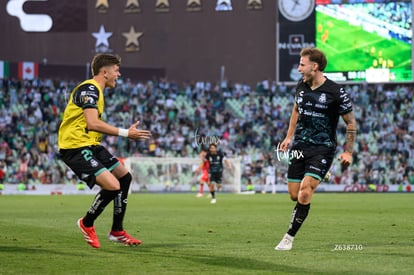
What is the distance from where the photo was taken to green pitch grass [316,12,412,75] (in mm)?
44500

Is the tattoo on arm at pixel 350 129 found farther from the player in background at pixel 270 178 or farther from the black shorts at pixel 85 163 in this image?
the player in background at pixel 270 178

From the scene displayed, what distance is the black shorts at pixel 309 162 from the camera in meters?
11.5

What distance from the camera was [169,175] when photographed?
43.7m

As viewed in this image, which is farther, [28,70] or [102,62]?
[28,70]

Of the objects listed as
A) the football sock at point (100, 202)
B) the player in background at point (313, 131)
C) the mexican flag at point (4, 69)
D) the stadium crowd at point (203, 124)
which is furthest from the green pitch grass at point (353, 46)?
the football sock at point (100, 202)

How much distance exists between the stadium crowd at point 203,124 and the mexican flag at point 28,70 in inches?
38.3

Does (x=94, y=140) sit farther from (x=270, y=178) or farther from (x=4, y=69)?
(x=4, y=69)

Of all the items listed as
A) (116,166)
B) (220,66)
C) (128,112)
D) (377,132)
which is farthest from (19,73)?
(116,166)

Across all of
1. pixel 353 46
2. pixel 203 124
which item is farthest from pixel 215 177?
pixel 203 124

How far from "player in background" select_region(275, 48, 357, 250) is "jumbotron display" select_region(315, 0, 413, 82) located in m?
33.3

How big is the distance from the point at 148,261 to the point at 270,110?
131 ft

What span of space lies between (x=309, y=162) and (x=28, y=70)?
133 ft

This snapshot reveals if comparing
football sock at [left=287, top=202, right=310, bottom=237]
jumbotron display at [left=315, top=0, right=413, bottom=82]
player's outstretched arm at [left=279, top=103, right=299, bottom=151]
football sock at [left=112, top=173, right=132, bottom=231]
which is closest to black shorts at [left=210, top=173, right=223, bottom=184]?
jumbotron display at [left=315, top=0, right=413, bottom=82]

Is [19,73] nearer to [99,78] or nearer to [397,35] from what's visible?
[397,35]
